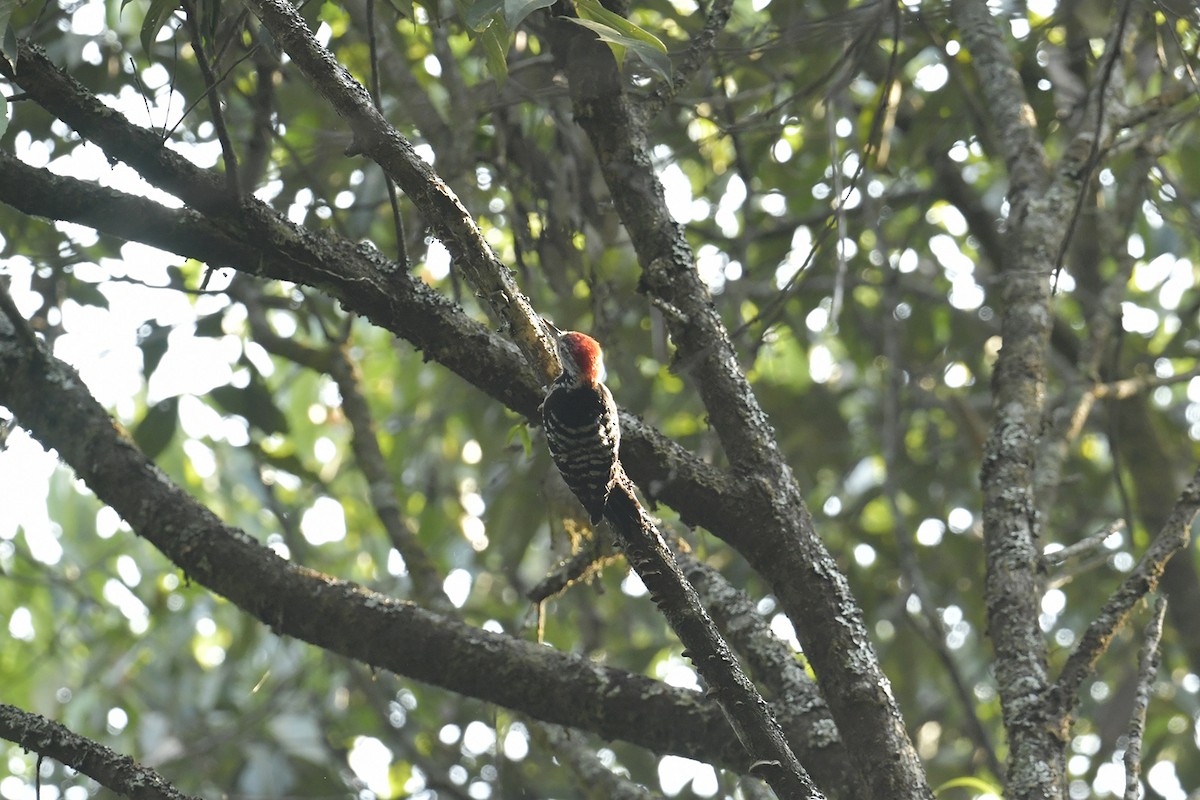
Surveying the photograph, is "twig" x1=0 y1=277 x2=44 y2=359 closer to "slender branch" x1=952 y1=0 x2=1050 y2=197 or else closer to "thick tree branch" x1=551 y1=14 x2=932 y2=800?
"thick tree branch" x1=551 y1=14 x2=932 y2=800

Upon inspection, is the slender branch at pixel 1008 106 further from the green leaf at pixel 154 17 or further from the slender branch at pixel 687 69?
the green leaf at pixel 154 17

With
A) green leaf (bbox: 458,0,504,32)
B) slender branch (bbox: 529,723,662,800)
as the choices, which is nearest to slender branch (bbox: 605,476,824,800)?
Result: green leaf (bbox: 458,0,504,32)

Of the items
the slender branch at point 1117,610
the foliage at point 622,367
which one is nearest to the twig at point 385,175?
the foliage at point 622,367

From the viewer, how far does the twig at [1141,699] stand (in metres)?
2.32

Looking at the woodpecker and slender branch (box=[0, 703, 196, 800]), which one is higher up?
the woodpecker

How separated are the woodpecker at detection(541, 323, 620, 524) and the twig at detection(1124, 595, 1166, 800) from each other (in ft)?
3.86

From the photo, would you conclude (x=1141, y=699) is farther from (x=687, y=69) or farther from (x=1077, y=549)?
(x=687, y=69)

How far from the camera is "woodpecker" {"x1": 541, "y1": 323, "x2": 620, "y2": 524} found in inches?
95.0

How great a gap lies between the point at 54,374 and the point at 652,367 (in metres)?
3.83

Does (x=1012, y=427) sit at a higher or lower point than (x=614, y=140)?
lower

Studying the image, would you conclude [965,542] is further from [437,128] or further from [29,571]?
[29,571]

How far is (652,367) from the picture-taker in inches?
258

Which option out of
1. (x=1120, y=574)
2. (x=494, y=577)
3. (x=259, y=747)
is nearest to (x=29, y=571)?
(x=259, y=747)

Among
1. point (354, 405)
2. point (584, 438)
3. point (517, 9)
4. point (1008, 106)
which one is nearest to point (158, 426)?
point (354, 405)
